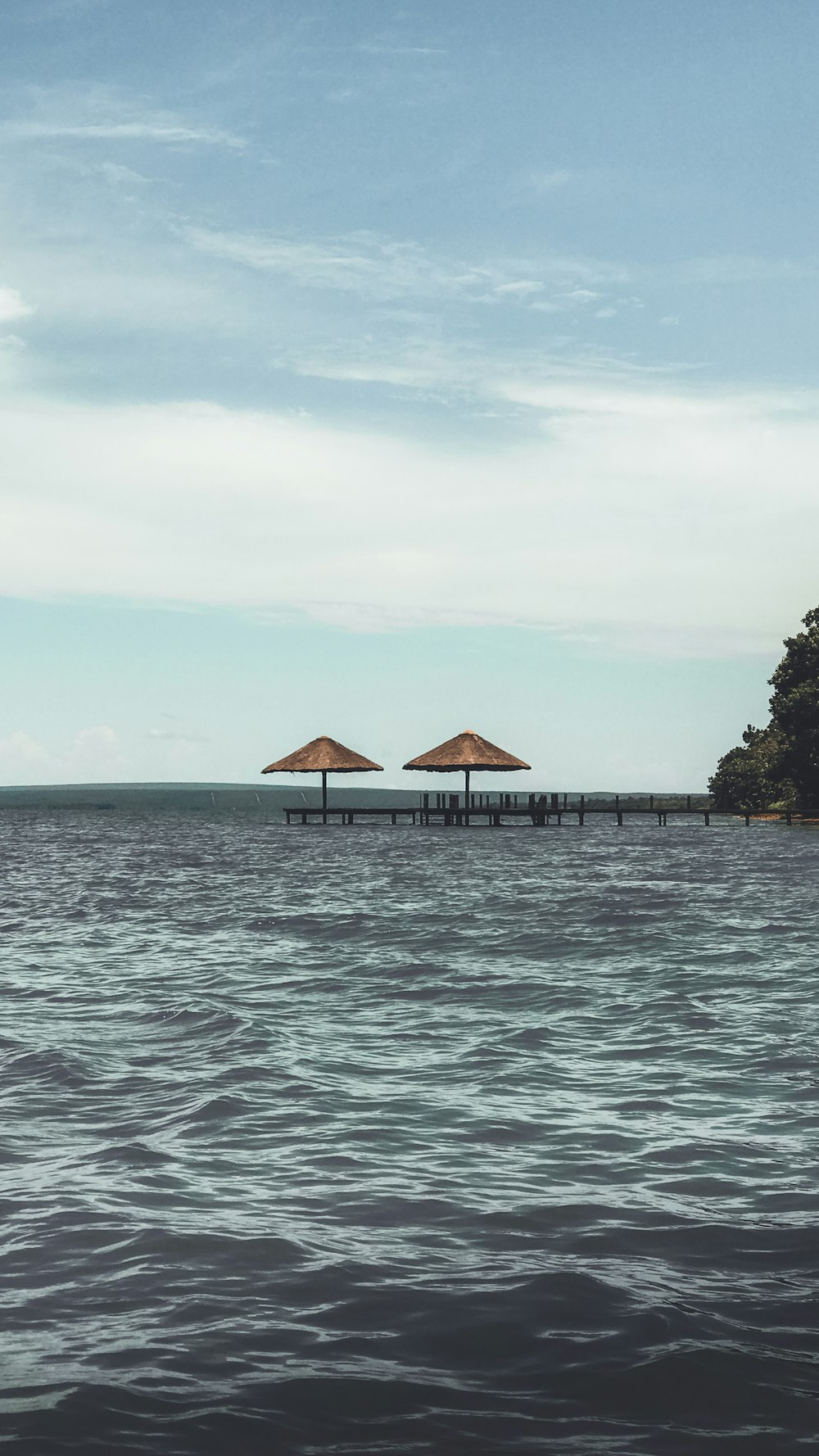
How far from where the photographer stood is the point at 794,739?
231ft

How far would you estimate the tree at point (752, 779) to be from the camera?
82.1 metres

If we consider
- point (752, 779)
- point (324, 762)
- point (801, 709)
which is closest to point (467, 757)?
point (324, 762)

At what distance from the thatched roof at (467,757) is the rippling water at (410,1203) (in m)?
42.3

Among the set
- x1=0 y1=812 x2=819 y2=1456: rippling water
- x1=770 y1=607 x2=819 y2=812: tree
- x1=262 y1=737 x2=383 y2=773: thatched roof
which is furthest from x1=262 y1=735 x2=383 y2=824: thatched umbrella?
x1=0 y1=812 x2=819 y2=1456: rippling water

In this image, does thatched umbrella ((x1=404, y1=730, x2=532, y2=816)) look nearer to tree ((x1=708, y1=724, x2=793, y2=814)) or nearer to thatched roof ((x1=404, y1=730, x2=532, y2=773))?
thatched roof ((x1=404, y1=730, x2=532, y2=773))

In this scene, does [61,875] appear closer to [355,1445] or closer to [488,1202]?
[488,1202]

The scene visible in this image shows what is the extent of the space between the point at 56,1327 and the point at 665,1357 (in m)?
2.60

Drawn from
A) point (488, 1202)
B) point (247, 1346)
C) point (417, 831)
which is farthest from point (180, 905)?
point (417, 831)

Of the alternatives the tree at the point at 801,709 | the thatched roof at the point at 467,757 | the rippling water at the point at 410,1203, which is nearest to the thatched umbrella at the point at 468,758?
the thatched roof at the point at 467,757

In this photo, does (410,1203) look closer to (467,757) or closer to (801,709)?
(467,757)

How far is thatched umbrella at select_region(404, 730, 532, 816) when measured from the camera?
199ft

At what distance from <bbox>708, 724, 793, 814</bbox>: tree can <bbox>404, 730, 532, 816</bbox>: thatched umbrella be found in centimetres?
2287

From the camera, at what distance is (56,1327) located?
553 cm

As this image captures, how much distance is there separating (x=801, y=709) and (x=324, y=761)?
25.6 meters
